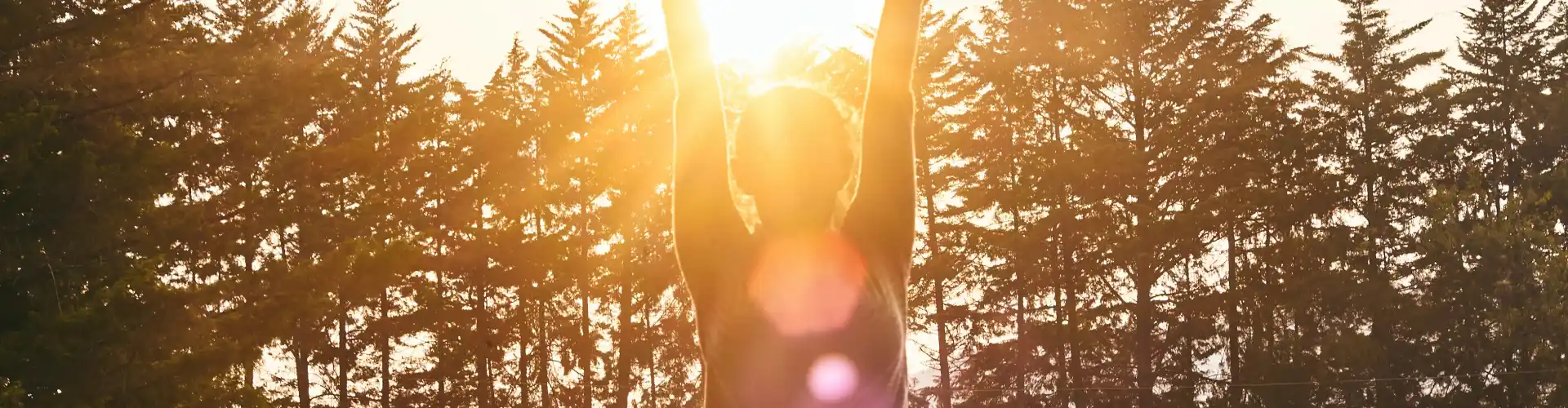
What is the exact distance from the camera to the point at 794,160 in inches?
55.4

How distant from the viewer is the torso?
4.45 ft

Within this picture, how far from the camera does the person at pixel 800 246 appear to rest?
1.36 meters

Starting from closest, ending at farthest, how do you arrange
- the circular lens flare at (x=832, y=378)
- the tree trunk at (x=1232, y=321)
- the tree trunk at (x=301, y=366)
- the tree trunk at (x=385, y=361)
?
the circular lens flare at (x=832, y=378) → the tree trunk at (x=301, y=366) → the tree trunk at (x=385, y=361) → the tree trunk at (x=1232, y=321)

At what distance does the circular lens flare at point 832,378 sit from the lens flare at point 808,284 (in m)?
0.04

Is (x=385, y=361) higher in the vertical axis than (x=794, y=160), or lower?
higher

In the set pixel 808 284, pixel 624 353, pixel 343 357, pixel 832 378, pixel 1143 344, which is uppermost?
pixel 343 357

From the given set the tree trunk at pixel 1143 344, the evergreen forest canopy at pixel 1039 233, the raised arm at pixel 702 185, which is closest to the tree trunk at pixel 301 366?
the evergreen forest canopy at pixel 1039 233

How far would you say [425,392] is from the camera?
2866 centimetres

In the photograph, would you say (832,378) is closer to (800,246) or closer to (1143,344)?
(800,246)

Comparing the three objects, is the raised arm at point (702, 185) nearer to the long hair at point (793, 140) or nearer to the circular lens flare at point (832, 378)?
the long hair at point (793, 140)

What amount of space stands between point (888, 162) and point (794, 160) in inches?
4.9

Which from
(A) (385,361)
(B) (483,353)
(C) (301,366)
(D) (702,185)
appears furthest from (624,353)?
(D) (702,185)

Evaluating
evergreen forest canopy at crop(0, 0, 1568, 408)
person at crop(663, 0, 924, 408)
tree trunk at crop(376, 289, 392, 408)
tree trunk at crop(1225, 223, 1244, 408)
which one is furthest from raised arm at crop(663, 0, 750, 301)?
tree trunk at crop(1225, 223, 1244, 408)

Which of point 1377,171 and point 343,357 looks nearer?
point 343,357
